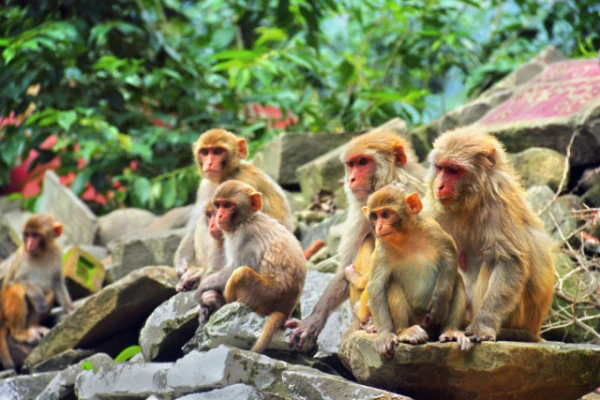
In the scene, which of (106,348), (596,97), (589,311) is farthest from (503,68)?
(106,348)

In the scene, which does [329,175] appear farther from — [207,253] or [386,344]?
[386,344]

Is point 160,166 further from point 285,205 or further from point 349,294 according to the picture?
point 349,294

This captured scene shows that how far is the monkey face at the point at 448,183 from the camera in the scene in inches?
169

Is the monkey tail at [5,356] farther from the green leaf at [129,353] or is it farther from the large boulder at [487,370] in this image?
the large boulder at [487,370]

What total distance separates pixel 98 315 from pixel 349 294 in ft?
7.98

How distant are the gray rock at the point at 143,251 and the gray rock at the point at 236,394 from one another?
3838mm

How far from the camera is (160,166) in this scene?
1130 centimetres

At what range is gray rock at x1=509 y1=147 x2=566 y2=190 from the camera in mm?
7246

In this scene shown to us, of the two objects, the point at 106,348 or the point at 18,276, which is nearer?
the point at 106,348

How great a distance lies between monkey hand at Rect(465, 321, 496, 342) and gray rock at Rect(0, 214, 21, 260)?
27.1ft

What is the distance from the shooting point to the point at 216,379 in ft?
14.9

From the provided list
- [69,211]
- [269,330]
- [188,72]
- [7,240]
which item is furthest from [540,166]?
[7,240]

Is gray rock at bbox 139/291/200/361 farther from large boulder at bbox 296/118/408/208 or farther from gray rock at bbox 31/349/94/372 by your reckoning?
large boulder at bbox 296/118/408/208

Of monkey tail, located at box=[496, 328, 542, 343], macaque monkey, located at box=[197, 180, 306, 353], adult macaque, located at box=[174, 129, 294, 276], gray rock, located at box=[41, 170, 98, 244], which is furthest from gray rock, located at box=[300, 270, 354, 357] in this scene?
gray rock, located at box=[41, 170, 98, 244]
